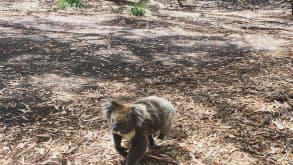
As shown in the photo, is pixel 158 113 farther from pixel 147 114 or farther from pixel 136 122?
pixel 136 122

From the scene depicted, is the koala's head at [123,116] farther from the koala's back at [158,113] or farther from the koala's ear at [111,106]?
the koala's back at [158,113]

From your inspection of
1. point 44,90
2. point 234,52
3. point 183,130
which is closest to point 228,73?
point 234,52

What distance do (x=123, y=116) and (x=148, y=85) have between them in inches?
126

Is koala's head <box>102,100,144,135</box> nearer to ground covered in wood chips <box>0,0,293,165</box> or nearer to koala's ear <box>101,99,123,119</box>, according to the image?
koala's ear <box>101,99,123,119</box>

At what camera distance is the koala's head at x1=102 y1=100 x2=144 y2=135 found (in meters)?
3.73

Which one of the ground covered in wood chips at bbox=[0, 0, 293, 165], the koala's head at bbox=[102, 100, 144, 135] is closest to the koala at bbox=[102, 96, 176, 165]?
the koala's head at bbox=[102, 100, 144, 135]

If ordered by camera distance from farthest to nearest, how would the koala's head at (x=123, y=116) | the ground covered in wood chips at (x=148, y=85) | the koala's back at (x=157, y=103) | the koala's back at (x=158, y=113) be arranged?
the ground covered in wood chips at (x=148, y=85)
the koala's back at (x=157, y=103)
the koala's back at (x=158, y=113)
the koala's head at (x=123, y=116)

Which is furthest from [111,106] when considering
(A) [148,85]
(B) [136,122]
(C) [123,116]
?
(A) [148,85]

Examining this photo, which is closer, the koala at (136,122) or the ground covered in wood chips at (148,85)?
the koala at (136,122)

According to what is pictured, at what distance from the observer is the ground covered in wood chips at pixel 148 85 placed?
4680 millimetres

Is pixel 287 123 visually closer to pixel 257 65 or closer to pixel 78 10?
pixel 257 65

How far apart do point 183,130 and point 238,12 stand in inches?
533

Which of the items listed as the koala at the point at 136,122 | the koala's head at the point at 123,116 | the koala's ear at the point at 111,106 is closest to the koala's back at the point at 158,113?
the koala at the point at 136,122

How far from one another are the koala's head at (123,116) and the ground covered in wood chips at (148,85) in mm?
805
